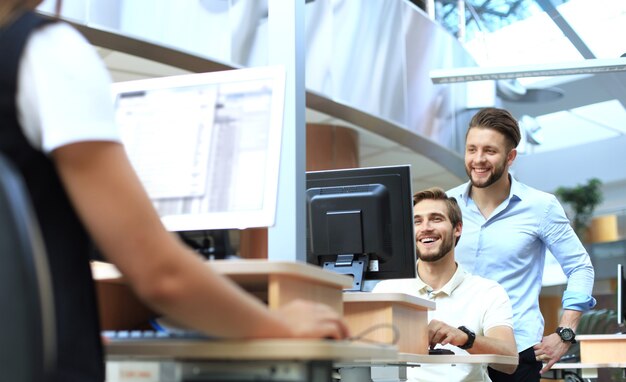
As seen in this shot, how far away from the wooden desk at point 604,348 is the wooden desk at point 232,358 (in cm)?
418

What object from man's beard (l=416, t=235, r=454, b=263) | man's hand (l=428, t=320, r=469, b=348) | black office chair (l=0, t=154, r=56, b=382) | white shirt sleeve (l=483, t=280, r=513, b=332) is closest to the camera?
black office chair (l=0, t=154, r=56, b=382)

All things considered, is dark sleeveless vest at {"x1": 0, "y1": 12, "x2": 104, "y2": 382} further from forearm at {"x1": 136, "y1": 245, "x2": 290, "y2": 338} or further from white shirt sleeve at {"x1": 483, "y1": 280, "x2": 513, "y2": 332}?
white shirt sleeve at {"x1": 483, "y1": 280, "x2": 513, "y2": 332}

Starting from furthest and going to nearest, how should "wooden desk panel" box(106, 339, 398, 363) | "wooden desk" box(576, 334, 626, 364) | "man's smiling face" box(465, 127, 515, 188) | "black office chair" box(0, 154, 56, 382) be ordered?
1. "wooden desk" box(576, 334, 626, 364)
2. "man's smiling face" box(465, 127, 515, 188)
3. "wooden desk panel" box(106, 339, 398, 363)
4. "black office chair" box(0, 154, 56, 382)

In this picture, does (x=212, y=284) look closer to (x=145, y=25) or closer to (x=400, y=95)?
(x=145, y=25)

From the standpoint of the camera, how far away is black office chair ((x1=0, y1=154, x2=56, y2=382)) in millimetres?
999

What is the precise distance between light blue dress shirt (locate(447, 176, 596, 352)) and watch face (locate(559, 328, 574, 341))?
15 cm

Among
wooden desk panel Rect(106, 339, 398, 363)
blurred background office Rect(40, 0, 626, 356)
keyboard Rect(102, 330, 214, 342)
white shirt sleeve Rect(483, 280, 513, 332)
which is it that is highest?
blurred background office Rect(40, 0, 626, 356)

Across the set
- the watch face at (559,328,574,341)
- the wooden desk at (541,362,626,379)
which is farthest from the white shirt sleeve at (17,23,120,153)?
the wooden desk at (541,362,626,379)

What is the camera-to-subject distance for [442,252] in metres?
3.33

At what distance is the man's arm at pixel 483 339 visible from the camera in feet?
9.18

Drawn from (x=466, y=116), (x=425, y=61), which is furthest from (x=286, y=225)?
(x=466, y=116)

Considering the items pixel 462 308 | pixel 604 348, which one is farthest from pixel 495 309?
pixel 604 348

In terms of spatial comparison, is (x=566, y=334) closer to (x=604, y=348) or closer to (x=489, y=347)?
(x=489, y=347)

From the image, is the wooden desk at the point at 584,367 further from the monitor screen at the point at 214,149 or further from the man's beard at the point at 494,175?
the monitor screen at the point at 214,149
